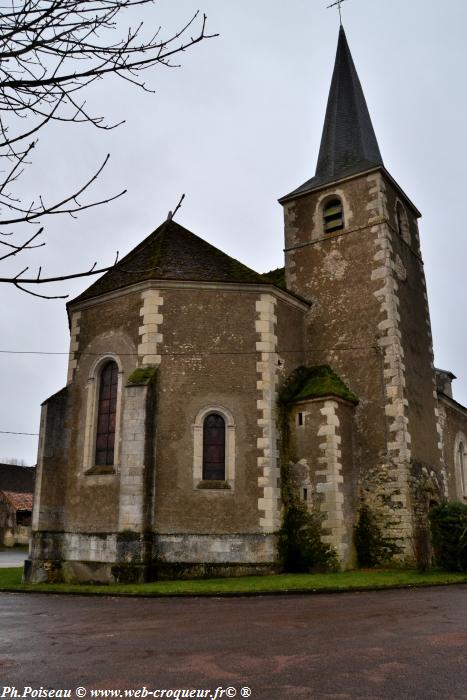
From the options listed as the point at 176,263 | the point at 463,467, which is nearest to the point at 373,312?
the point at 176,263

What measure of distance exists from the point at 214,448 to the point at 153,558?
3.12m

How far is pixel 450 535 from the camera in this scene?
15273 millimetres

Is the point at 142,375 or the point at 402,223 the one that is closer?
the point at 142,375

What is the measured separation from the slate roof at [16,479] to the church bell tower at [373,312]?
118 ft

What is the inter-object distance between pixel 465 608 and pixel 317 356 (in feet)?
33.8

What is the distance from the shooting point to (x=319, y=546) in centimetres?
1561

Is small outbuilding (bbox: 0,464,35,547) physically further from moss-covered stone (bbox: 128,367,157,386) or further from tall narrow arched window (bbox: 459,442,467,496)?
moss-covered stone (bbox: 128,367,157,386)

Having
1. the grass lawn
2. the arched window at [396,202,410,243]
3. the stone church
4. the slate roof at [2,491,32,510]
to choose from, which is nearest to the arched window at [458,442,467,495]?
the stone church

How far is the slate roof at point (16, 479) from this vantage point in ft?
161

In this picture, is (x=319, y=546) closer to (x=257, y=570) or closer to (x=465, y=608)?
(x=257, y=570)

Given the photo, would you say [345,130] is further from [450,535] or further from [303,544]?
[303,544]

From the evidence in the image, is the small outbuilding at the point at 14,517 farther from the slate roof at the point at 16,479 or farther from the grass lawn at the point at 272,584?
the grass lawn at the point at 272,584

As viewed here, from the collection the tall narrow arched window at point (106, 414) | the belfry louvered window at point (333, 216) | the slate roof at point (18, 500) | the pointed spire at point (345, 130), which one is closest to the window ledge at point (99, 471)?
the tall narrow arched window at point (106, 414)

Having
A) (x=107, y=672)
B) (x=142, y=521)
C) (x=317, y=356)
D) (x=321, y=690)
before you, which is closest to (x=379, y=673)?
(x=321, y=690)
